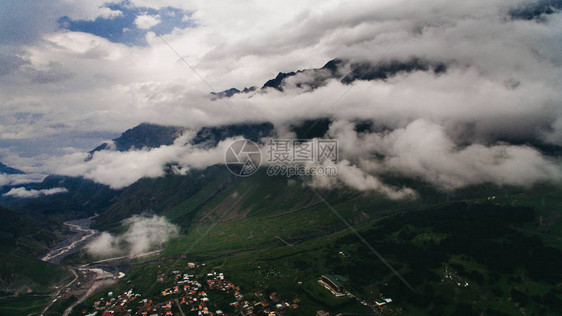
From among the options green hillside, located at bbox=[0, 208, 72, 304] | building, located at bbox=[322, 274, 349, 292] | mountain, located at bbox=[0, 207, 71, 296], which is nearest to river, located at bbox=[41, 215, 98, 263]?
mountain, located at bbox=[0, 207, 71, 296]

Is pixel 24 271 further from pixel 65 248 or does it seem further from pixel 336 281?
pixel 336 281

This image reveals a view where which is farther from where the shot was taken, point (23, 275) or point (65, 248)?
point (65, 248)

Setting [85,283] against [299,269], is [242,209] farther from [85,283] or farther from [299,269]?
[299,269]

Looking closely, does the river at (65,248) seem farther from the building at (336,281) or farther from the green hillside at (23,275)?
Answer: the building at (336,281)

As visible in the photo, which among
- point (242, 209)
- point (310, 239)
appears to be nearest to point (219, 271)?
point (310, 239)

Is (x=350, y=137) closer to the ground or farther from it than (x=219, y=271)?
farther from it

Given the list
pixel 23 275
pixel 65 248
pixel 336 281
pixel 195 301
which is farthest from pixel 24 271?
pixel 336 281

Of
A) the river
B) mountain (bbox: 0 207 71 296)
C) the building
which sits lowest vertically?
the river

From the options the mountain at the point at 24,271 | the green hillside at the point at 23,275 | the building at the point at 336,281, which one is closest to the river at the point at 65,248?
the mountain at the point at 24,271

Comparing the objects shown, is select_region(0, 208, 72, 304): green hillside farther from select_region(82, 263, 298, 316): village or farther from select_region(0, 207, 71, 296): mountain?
select_region(82, 263, 298, 316): village

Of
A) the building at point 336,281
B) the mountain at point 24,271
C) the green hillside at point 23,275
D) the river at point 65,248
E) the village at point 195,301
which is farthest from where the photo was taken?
the river at point 65,248

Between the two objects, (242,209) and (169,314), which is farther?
(242,209)
